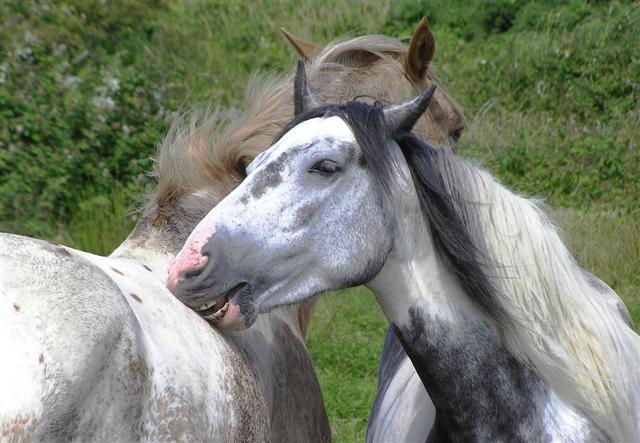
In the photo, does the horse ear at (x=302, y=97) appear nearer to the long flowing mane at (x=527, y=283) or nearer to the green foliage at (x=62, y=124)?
the long flowing mane at (x=527, y=283)

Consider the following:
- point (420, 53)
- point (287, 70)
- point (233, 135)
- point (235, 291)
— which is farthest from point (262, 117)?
point (287, 70)

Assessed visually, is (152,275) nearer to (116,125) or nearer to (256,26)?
(116,125)

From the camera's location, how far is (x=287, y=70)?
8.91 m

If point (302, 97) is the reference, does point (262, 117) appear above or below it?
below

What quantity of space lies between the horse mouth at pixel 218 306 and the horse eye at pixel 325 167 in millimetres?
335

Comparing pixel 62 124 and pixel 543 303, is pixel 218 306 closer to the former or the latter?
pixel 543 303

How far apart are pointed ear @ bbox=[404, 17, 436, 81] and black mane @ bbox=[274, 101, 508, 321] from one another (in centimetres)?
117

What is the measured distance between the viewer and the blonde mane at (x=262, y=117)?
136 inches

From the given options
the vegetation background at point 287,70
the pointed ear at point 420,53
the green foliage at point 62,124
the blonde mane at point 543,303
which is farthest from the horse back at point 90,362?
the green foliage at point 62,124

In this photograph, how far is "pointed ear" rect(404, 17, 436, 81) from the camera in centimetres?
357

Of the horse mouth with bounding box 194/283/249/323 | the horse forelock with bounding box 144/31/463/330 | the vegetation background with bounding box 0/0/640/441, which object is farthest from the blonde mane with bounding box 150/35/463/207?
the vegetation background with bounding box 0/0/640/441

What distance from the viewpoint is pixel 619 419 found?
2508 millimetres

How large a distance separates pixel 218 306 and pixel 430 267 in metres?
0.57

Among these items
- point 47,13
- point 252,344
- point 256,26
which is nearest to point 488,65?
point 256,26
